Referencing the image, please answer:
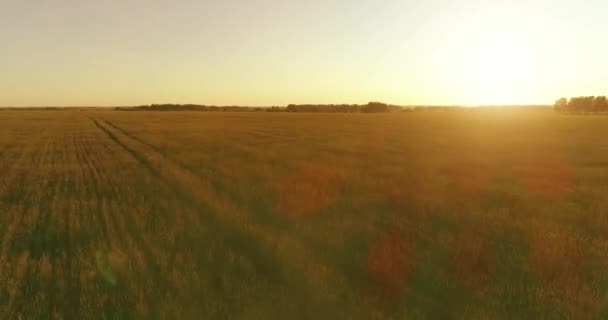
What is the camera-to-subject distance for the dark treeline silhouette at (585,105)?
140875 mm

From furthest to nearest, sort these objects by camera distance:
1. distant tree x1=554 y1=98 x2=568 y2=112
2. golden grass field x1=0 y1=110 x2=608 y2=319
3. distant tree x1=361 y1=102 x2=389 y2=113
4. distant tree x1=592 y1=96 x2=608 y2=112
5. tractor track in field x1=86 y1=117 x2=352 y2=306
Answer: distant tree x1=361 y1=102 x2=389 y2=113 < distant tree x1=554 y1=98 x2=568 y2=112 < distant tree x1=592 y1=96 x2=608 y2=112 < tractor track in field x1=86 y1=117 x2=352 y2=306 < golden grass field x1=0 y1=110 x2=608 y2=319

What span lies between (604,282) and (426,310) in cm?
286

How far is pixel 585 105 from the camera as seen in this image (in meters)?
145

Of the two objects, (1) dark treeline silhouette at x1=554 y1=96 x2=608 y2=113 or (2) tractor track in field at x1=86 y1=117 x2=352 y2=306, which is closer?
(2) tractor track in field at x1=86 y1=117 x2=352 y2=306

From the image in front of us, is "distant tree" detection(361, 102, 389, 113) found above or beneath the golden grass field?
above

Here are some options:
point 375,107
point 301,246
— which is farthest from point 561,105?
point 301,246

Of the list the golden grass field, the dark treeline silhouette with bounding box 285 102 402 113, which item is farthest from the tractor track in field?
the dark treeline silhouette with bounding box 285 102 402 113

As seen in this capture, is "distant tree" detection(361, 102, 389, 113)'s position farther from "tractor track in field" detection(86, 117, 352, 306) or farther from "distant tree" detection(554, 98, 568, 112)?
"tractor track in field" detection(86, 117, 352, 306)

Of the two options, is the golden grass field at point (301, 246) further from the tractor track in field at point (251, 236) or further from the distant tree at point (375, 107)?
the distant tree at point (375, 107)

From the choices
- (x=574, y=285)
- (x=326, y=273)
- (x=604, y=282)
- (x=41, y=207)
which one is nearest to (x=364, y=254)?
(x=326, y=273)

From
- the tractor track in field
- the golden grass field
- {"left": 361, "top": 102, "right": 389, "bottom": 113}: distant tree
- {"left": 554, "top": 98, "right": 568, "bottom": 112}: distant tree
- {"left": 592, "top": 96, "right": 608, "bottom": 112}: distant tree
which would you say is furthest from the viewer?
{"left": 361, "top": 102, "right": 389, "bottom": 113}: distant tree

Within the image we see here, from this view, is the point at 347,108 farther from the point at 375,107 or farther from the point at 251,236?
the point at 251,236

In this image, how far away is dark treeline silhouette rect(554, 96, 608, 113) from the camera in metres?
141

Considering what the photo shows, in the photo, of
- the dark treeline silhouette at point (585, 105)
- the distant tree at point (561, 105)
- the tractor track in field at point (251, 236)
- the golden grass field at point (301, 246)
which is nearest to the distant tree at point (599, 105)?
Result: the dark treeline silhouette at point (585, 105)
